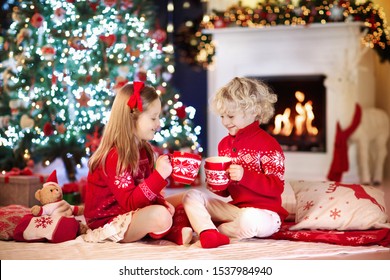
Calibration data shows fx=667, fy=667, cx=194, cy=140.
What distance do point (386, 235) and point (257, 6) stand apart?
2680mm

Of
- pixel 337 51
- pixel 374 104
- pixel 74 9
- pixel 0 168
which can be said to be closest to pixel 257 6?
pixel 337 51

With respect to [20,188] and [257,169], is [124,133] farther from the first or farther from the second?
[20,188]

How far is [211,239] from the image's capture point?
86.7 inches

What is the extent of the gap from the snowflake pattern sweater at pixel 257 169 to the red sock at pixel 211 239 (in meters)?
0.18

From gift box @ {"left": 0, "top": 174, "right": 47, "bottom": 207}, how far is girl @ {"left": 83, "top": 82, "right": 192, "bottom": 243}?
0.94 m

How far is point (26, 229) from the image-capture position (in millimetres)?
2369

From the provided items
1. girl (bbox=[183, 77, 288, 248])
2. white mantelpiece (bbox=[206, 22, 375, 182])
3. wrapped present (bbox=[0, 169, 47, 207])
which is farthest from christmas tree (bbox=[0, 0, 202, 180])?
girl (bbox=[183, 77, 288, 248])

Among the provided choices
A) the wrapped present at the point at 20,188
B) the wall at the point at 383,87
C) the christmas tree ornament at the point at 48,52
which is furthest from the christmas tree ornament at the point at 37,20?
the wall at the point at 383,87

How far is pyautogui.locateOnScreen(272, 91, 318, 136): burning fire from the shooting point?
4797 millimetres

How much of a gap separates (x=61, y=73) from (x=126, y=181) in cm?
149

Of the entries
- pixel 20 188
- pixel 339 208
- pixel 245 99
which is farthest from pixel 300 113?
pixel 245 99

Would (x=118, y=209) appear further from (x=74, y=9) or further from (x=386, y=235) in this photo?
(x=74, y=9)

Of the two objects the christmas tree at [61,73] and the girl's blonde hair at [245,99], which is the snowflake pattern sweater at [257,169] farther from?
the christmas tree at [61,73]

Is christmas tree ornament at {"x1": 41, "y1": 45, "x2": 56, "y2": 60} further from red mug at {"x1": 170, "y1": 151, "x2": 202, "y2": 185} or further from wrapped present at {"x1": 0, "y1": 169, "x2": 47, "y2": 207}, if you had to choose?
red mug at {"x1": 170, "y1": 151, "x2": 202, "y2": 185}
